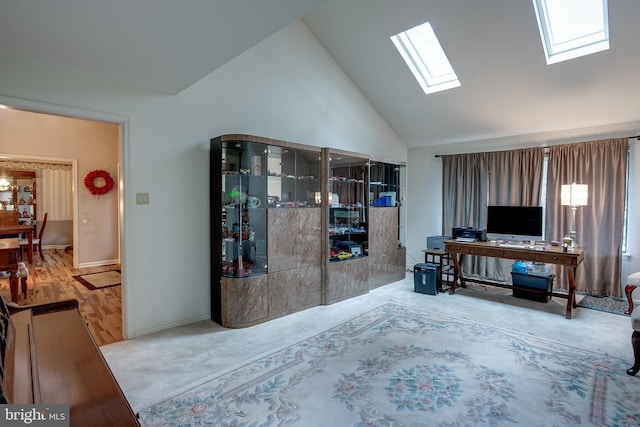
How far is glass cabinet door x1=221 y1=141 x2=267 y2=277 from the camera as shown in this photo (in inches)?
136

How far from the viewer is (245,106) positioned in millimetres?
3887

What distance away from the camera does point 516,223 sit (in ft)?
14.6

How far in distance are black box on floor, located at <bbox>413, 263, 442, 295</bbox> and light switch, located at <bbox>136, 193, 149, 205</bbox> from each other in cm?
352

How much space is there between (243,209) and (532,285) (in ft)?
12.9

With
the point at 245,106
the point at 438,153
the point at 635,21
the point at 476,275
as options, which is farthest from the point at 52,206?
the point at 635,21

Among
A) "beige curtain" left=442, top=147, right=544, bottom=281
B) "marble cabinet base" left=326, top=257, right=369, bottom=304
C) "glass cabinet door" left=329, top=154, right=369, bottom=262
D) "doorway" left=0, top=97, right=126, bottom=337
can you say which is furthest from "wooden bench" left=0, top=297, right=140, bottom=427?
"beige curtain" left=442, top=147, right=544, bottom=281

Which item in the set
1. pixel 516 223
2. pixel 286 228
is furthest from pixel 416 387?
pixel 516 223

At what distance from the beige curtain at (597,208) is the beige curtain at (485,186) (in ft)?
1.01

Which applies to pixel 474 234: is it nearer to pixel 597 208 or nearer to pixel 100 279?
pixel 597 208

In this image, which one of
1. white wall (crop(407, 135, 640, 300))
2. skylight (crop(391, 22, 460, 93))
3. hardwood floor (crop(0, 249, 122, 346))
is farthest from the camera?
white wall (crop(407, 135, 640, 300))

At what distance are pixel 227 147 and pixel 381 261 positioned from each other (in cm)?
292

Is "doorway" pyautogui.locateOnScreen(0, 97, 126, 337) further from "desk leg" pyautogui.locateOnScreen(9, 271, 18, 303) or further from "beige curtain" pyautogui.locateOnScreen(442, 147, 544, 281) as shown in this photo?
"beige curtain" pyautogui.locateOnScreen(442, 147, 544, 281)

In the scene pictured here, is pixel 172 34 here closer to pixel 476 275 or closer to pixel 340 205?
pixel 340 205

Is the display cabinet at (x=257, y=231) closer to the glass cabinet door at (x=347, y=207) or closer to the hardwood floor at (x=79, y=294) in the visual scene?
the glass cabinet door at (x=347, y=207)
